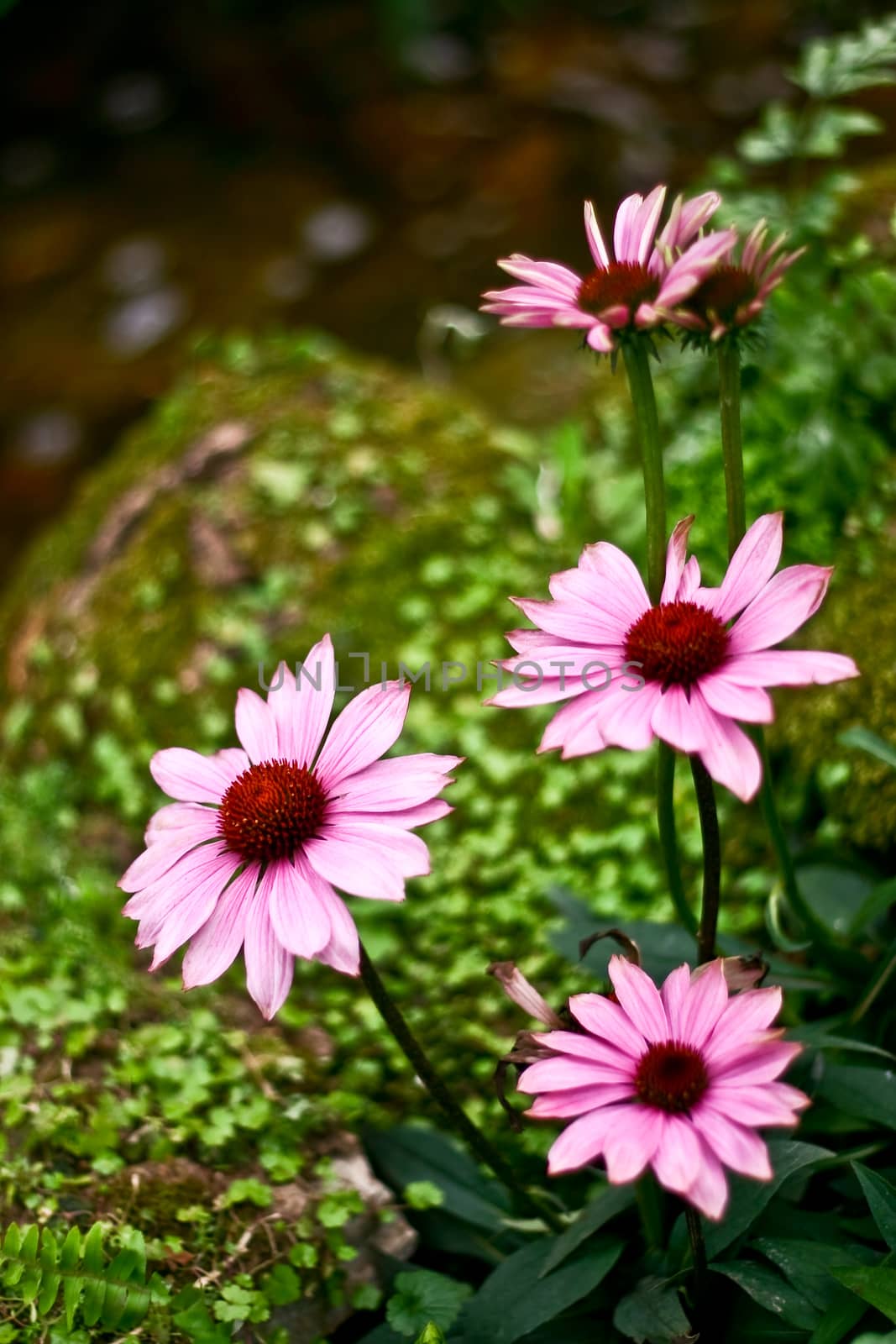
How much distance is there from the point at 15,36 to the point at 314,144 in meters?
1.83

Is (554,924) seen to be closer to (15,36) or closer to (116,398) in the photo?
(116,398)

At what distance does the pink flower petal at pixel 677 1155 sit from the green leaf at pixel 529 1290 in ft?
1.25

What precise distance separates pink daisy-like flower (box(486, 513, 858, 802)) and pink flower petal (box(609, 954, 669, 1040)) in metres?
0.21

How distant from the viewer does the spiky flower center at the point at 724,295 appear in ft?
3.70

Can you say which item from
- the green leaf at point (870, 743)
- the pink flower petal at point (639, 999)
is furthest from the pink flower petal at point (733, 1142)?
the green leaf at point (870, 743)

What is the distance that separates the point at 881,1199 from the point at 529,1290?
362 mm

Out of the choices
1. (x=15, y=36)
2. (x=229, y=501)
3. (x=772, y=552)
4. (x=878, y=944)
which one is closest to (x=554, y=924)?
(x=878, y=944)

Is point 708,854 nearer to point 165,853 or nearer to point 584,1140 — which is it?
point 584,1140

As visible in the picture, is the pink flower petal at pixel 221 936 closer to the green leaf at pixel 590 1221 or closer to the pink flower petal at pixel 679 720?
the pink flower petal at pixel 679 720

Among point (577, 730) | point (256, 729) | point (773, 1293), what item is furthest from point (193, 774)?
point (773, 1293)

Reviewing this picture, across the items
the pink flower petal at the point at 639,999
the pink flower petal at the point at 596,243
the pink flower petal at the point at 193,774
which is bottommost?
the pink flower petal at the point at 639,999

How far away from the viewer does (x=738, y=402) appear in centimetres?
119

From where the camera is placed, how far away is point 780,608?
105 centimetres

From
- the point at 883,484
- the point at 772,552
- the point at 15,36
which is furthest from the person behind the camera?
the point at 15,36
